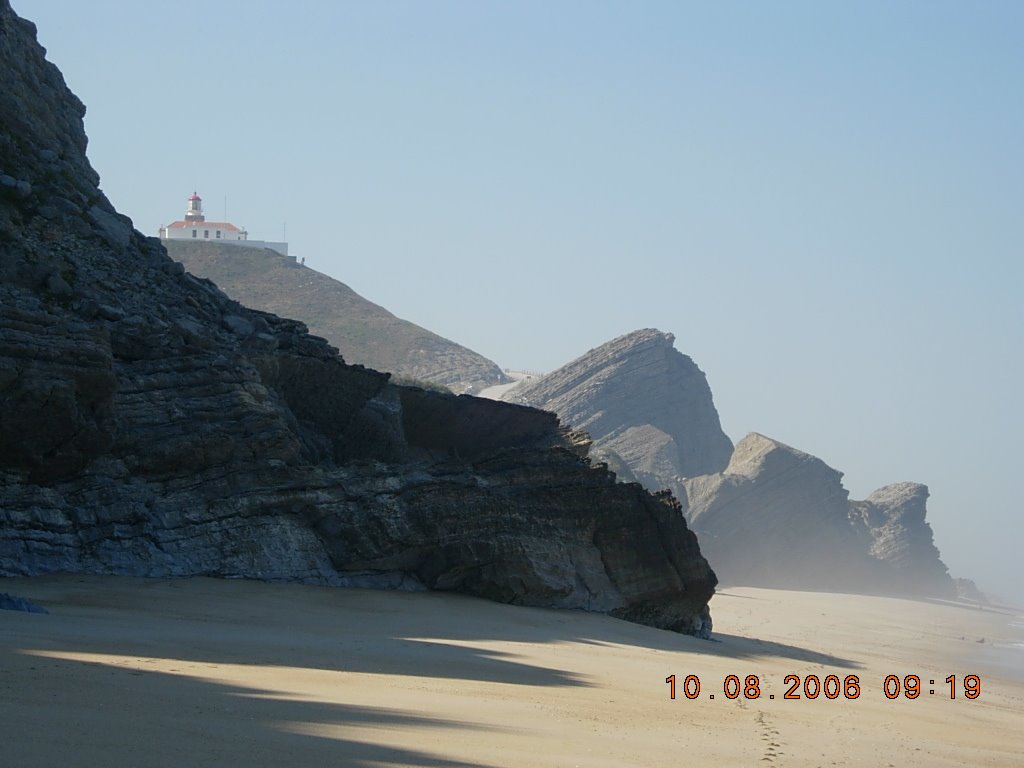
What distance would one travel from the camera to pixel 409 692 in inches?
444

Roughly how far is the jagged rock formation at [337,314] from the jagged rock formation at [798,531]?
40641 millimetres

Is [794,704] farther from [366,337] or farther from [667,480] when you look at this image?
[366,337]

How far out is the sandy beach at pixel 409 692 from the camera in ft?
26.8

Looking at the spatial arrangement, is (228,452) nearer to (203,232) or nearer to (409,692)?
(409,692)

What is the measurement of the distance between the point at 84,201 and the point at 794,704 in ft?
47.3

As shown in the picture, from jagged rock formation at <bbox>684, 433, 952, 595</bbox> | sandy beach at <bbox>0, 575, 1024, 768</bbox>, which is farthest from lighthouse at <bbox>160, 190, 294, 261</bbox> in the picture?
sandy beach at <bbox>0, 575, 1024, 768</bbox>

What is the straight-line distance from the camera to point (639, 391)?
101875mm

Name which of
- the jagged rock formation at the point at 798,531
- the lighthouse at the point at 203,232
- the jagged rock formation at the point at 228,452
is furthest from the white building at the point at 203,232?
the jagged rock formation at the point at 228,452

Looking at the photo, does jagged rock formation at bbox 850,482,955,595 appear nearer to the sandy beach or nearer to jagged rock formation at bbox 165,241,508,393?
jagged rock formation at bbox 165,241,508,393

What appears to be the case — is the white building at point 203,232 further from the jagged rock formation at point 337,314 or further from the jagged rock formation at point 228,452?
the jagged rock formation at point 228,452
